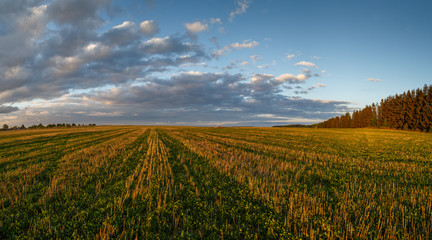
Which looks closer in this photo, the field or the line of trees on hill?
the field

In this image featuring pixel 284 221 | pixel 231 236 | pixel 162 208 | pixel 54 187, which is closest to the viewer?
pixel 231 236

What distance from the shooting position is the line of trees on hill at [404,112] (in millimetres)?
80000

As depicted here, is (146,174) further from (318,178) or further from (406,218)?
(406,218)

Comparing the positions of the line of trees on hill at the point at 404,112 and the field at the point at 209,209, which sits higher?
the line of trees on hill at the point at 404,112

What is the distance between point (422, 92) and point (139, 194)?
12707 centimetres

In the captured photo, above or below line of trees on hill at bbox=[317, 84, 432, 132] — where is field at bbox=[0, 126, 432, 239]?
below

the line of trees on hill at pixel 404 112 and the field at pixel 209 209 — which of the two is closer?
the field at pixel 209 209

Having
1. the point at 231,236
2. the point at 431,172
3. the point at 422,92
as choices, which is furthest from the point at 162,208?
the point at 422,92

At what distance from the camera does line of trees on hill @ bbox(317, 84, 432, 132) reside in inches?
3150

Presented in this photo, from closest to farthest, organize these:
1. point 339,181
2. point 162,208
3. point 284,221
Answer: point 284,221
point 162,208
point 339,181

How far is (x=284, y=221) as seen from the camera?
6.55 m

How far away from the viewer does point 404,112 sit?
90625mm

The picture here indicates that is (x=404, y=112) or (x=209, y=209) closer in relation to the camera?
(x=209, y=209)

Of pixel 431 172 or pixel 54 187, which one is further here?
pixel 431 172
